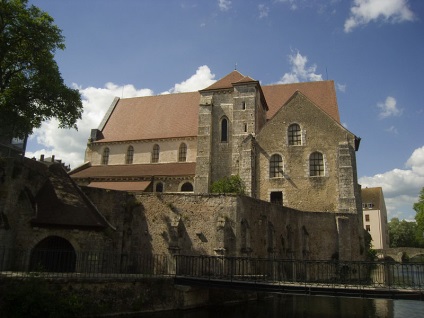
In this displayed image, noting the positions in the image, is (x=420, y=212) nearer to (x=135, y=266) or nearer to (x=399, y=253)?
(x=399, y=253)

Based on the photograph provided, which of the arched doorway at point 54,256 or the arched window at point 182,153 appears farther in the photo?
the arched window at point 182,153

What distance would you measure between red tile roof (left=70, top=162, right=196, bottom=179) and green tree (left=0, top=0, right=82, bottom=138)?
13207 mm

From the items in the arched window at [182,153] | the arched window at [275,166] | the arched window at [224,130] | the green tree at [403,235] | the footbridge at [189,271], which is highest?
the arched window at [224,130]

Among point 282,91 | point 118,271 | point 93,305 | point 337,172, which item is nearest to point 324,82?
point 282,91

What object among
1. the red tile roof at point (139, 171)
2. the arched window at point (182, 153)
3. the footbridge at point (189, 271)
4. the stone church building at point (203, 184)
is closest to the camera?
the footbridge at point (189, 271)

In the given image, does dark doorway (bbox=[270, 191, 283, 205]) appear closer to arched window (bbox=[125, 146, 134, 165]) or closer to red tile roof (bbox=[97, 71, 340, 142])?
red tile roof (bbox=[97, 71, 340, 142])

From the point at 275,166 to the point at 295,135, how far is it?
115 inches

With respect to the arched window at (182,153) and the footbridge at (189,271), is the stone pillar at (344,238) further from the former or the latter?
the arched window at (182,153)

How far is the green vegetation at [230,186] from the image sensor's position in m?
28.8

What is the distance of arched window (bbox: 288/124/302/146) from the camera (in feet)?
100

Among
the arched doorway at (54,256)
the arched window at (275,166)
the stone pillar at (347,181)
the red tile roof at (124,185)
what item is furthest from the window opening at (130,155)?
the arched doorway at (54,256)

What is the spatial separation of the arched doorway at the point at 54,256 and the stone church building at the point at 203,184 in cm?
9

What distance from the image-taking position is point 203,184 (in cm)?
3228

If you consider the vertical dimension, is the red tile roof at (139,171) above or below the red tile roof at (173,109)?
below
